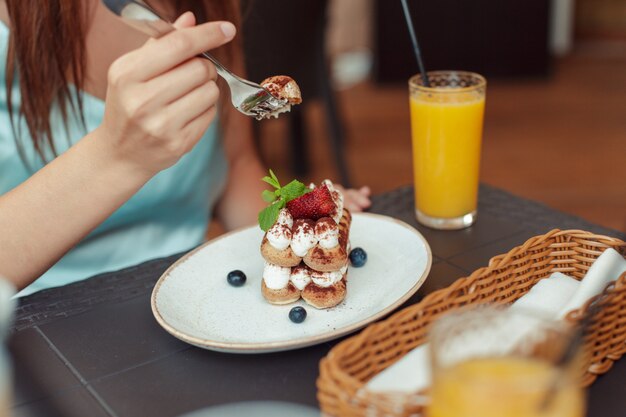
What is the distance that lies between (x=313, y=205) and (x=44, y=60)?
1.66 feet

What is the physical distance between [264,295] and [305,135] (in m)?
2.43

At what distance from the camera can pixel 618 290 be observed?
0.73m

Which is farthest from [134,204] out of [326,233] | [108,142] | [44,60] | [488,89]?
[488,89]

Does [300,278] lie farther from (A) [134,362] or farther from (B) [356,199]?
(B) [356,199]

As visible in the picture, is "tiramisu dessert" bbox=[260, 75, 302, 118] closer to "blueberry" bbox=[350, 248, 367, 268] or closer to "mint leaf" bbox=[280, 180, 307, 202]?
"mint leaf" bbox=[280, 180, 307, 202]

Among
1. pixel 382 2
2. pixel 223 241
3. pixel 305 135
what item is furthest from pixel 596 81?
pixel 223 241

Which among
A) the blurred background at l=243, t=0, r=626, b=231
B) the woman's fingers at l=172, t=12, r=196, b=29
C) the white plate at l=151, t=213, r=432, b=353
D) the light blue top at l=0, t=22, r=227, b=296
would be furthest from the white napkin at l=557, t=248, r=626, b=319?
the blurred background at l=243, t=0, r=626, b=231

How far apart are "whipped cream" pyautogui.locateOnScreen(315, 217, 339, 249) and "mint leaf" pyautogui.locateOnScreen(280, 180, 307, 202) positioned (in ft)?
0.16

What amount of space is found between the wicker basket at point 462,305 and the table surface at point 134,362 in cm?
5

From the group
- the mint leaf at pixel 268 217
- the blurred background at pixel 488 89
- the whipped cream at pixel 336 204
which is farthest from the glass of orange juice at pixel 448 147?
the blurred background at pixel 488 89

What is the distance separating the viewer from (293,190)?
36.5 inches

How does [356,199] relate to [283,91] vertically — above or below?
below

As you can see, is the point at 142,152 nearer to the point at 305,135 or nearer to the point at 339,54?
the point at 305,135

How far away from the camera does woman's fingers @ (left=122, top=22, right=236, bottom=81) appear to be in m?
0.82
